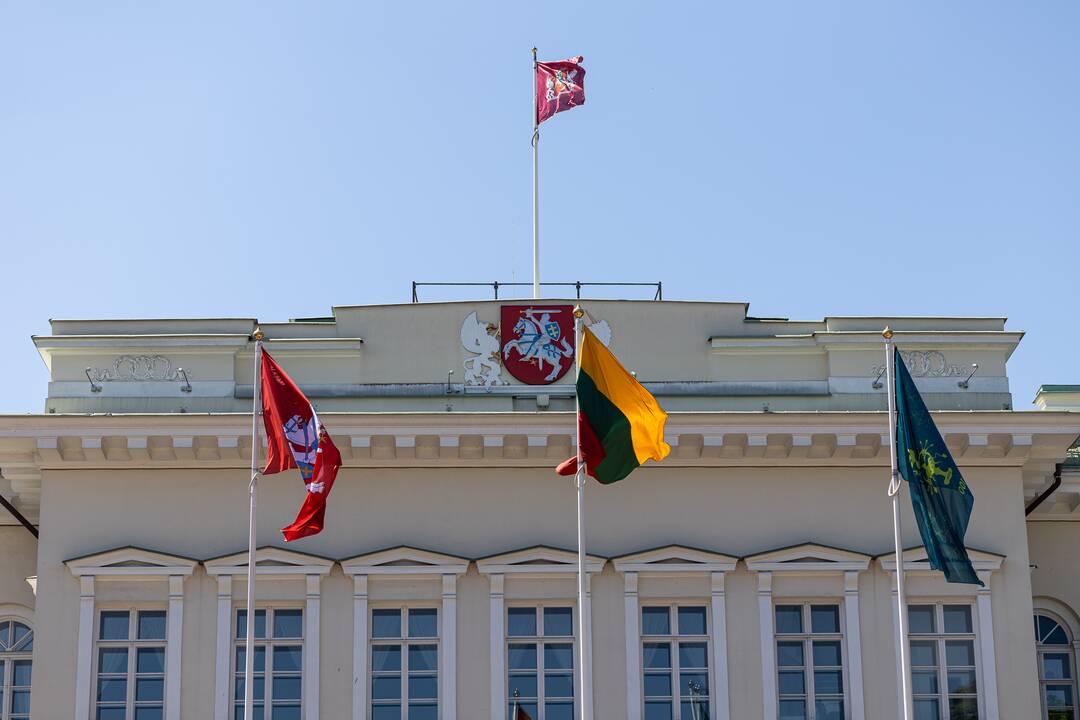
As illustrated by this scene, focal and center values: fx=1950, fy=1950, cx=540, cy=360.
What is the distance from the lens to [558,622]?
27422 mm

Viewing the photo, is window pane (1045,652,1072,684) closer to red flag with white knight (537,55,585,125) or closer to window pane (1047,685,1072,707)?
window pane (1047,685,1072,707)

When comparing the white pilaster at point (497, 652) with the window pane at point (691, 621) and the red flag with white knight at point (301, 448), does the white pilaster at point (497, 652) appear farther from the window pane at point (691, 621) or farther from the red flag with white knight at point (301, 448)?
the red flag with white knight at point (301, 448)

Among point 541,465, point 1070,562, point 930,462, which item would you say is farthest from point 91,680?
point 1070,562

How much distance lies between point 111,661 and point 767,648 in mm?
9133

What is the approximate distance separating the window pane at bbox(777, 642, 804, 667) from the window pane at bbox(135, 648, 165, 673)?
860 cm

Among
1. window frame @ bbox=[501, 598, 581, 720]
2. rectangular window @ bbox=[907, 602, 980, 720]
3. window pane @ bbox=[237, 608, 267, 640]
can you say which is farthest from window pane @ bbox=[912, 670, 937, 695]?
window pane @ bbox=[237, 608, 267, 640]

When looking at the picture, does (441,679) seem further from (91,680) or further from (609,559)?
(91,680)

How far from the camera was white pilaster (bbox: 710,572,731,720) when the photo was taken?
26938 mm

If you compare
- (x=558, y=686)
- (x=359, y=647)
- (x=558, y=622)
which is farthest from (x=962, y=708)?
(x=359, y=647)

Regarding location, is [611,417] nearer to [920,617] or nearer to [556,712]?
[556,712]

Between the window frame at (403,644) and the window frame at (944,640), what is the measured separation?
653 cm

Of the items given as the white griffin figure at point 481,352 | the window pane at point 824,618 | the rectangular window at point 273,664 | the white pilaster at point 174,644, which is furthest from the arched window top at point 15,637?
the window pane at point 824,618

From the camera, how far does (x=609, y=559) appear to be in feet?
90.0

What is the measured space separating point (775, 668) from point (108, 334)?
10784mm
